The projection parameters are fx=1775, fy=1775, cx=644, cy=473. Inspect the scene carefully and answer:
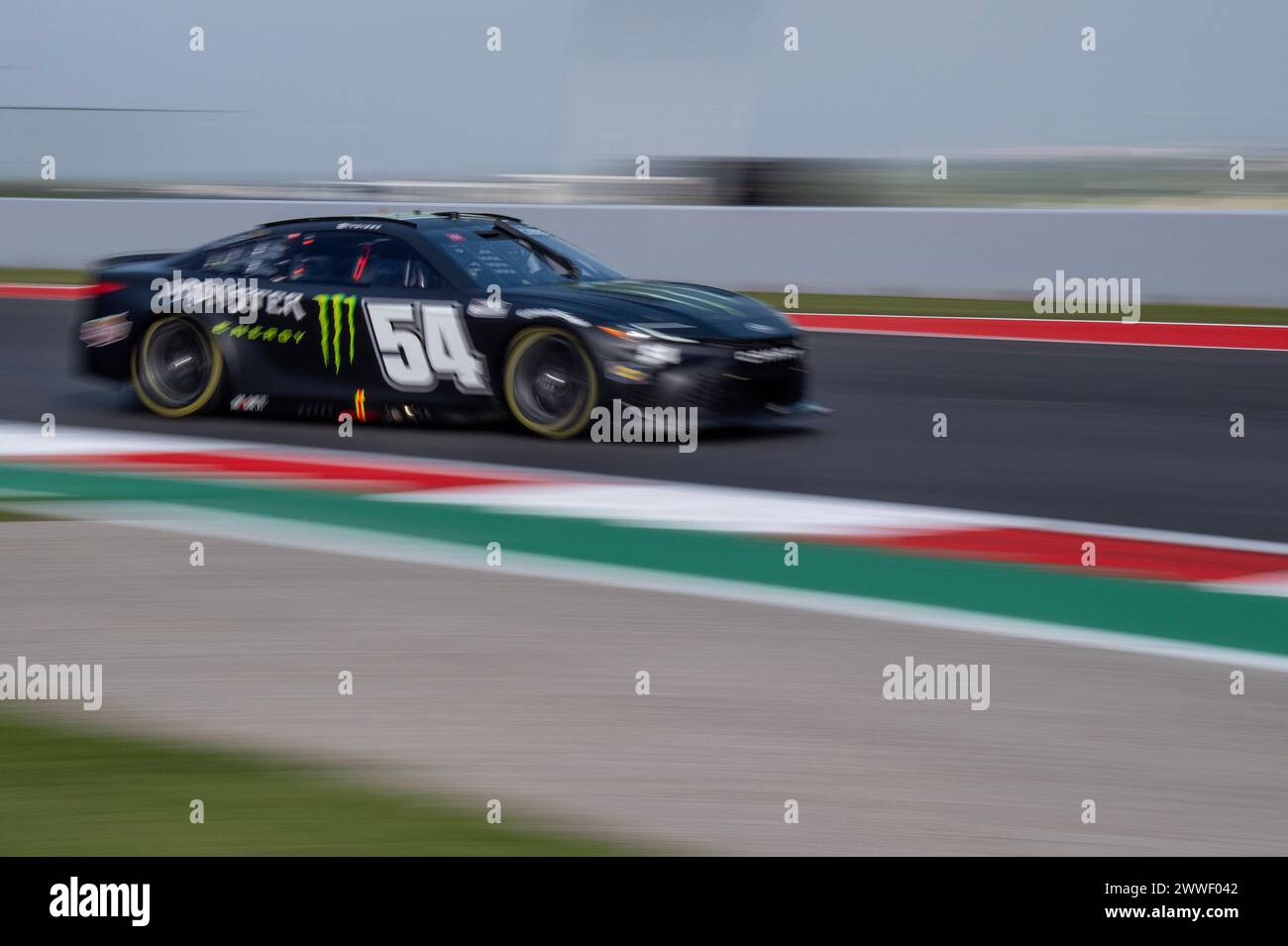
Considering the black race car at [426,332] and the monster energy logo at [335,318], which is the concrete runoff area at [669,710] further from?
the monster energy logo at [335,318]

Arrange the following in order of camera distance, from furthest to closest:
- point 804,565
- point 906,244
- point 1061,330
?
point 906,244
point 1061,330
point 804,565

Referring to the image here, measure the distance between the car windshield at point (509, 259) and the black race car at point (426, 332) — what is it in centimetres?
1

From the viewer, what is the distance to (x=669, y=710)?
4.84 metres

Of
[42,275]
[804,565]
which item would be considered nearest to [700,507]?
[804,565]

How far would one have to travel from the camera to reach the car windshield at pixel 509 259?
896 centimetres

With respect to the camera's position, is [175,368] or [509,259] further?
[175,368]

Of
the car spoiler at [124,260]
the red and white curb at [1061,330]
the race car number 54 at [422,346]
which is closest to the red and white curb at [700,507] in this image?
the race car number 54 at [422,346]

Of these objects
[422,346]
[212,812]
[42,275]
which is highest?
[42,275]

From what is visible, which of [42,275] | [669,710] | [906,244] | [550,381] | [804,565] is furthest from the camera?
[42,275]

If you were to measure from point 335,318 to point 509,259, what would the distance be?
0.94 m

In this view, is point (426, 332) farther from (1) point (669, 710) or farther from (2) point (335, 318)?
(1) point (669, 710)

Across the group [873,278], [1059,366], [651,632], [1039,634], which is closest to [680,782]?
[651,632]

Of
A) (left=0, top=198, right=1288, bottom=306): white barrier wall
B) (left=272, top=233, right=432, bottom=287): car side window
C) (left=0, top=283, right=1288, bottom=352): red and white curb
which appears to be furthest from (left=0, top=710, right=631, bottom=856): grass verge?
(left=0, top=198, right=1288, bottom=306): white barrier wall

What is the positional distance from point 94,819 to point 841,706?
1.99 metres
